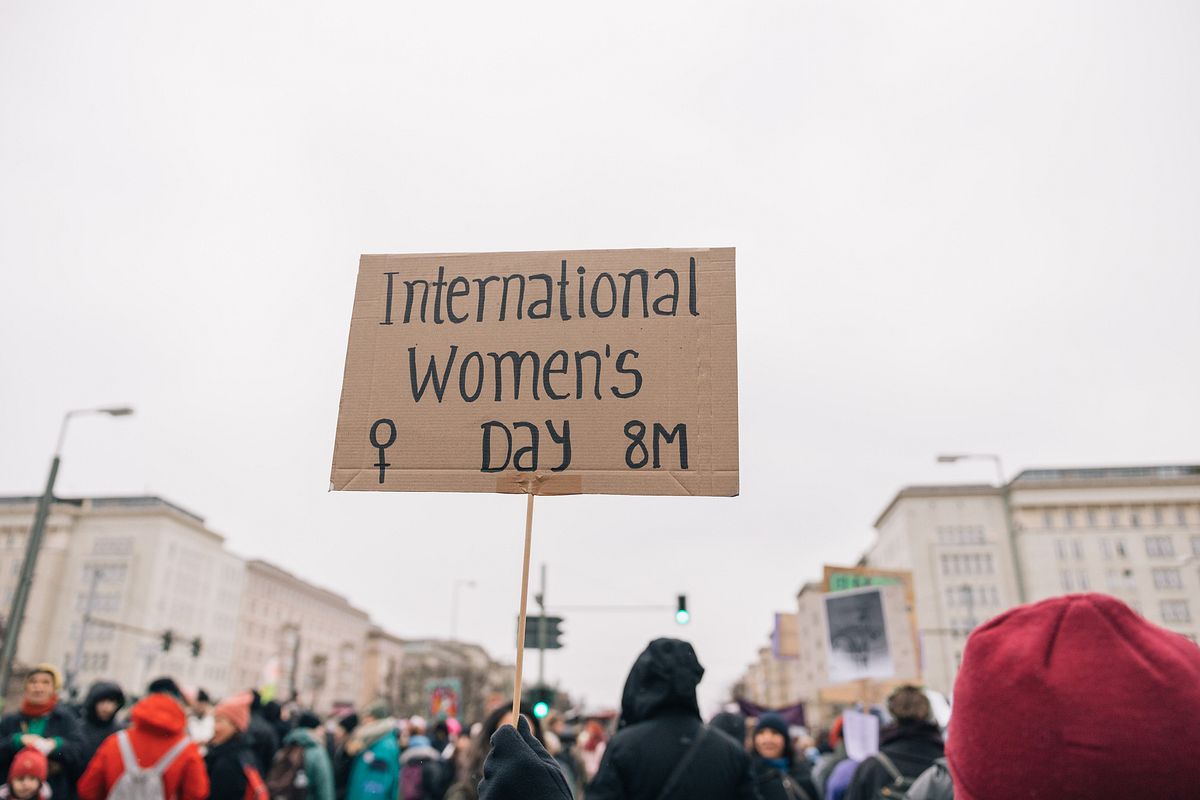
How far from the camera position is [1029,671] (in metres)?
1.53

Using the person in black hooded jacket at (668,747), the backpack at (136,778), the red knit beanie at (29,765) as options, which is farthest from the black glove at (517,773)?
the red knit beanie at (29,765)

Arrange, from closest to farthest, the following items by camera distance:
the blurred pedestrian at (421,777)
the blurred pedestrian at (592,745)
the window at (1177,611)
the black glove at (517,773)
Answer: the black glove at (517,773) → the blurred pedestrian at (421,777) → the blurred pedestrian at (592,745) → the window at (1177,611)

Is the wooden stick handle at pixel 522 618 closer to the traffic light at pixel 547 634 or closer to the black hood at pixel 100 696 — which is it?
the black hood at pixel 100 696

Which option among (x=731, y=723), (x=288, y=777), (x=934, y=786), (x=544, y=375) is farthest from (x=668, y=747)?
(x=288, y=777)

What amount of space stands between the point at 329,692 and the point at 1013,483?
283ft

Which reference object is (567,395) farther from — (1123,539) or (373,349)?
(1123,539)

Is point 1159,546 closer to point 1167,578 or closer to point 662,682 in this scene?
point 1167,578

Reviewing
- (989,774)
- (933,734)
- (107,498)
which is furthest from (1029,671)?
(107,498)

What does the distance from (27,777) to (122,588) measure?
8701cm

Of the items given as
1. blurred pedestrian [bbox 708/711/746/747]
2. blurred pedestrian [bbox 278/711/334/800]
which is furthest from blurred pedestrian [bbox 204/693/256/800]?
blurred pedestrian [bbox 708/711/746/747]

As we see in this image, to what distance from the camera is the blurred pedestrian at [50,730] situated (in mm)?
6012

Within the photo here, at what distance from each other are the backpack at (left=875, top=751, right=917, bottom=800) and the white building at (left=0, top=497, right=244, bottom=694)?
84.2 meters

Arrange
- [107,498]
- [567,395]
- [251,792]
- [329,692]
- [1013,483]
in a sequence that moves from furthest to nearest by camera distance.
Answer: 1. [329,692]
2. [107,498]
3. [1013,483]
4. [251,792]
5. [567,395]

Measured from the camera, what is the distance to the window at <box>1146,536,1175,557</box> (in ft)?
252
